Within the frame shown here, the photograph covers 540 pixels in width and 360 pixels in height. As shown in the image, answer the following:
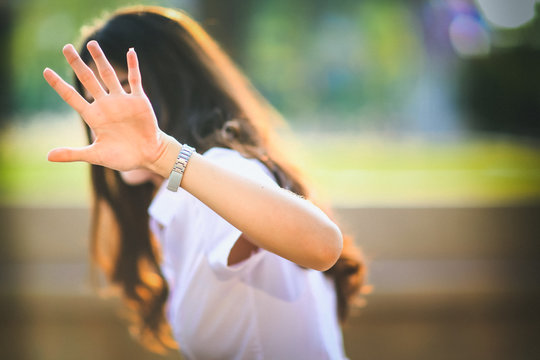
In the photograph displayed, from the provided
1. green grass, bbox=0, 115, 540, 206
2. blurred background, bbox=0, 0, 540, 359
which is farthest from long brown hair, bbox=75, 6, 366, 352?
green grass, bbox=0, 115, 540, 206

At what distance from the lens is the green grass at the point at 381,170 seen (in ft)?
10.00

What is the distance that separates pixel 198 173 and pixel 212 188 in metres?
0.03

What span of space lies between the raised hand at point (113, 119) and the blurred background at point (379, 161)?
224cm

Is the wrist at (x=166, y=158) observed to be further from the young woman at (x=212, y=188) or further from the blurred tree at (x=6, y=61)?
the blurred tree at (x=6, y=61)

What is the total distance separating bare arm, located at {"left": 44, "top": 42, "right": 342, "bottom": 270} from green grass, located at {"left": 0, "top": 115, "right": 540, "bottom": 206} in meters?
2.34

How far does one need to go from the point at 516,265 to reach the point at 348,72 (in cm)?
168

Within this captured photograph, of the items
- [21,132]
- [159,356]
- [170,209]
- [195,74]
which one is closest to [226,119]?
[195,74]

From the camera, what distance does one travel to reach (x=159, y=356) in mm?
2775

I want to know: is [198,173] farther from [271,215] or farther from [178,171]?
[271,215]

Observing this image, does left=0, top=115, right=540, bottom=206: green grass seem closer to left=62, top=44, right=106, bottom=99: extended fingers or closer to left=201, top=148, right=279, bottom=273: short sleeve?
left=201, top=148, right=279, bottom=273: short sleeve

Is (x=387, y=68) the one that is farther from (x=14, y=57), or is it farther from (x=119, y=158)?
(x=119, y=158)

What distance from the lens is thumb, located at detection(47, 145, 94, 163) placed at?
27.9 inches

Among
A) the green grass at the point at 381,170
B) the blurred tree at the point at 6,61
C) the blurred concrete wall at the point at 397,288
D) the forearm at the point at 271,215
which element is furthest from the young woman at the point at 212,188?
the blurred tree at the point at 6,61

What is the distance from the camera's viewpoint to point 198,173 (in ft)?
2.33
